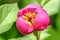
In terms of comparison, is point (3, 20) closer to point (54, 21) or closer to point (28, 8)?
point (28, 8)

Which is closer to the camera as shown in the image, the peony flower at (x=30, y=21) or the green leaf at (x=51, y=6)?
the peony flower at (x=30, y=21)

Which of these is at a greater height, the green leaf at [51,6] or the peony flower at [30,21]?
the peony flower at [30,21]

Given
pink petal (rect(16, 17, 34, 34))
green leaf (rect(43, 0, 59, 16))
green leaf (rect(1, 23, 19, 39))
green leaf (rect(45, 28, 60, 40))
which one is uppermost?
pink petal (rect(16, 17, 34, 34))

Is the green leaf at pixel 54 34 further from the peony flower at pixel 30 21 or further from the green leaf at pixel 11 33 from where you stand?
the peony flower at pixel 30 21

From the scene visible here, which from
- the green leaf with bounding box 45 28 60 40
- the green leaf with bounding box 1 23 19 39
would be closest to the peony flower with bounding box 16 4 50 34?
the green leaf with bounding box 1 23 19 39

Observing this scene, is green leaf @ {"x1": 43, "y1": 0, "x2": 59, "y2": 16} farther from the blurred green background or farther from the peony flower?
the peony flower

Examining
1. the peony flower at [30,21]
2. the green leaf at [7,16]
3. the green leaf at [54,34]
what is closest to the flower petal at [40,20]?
the peony flower at [30,21]
